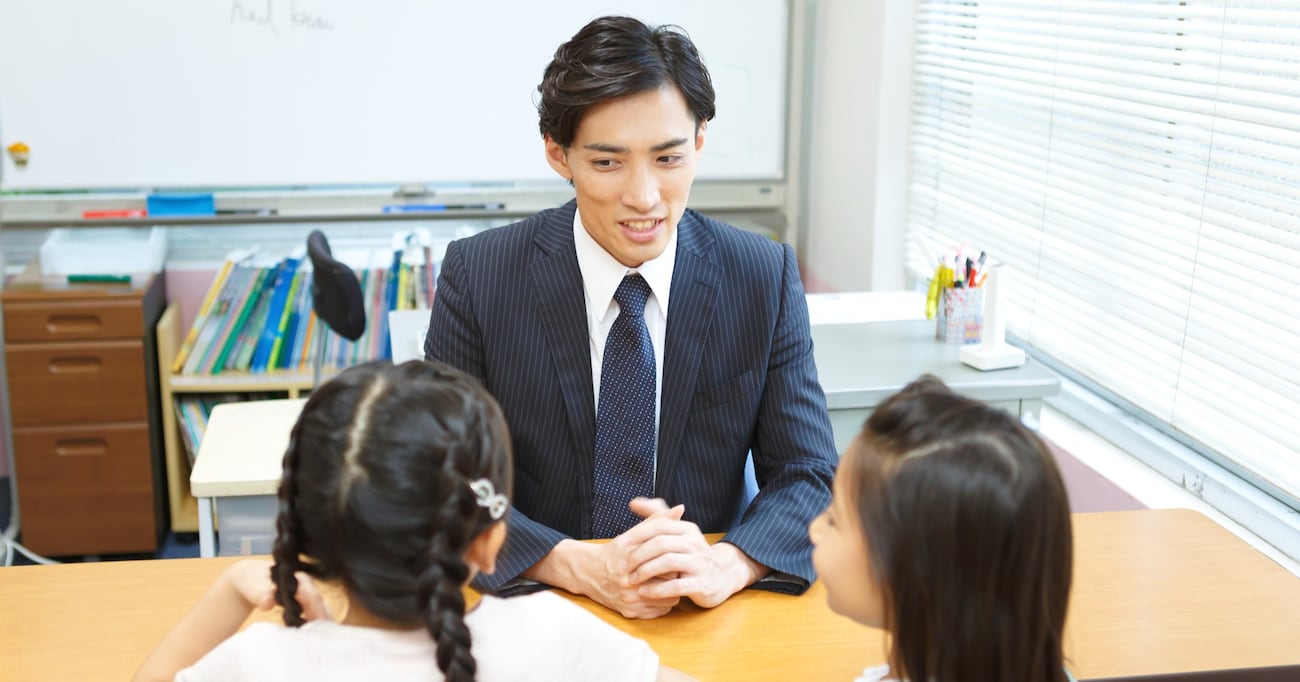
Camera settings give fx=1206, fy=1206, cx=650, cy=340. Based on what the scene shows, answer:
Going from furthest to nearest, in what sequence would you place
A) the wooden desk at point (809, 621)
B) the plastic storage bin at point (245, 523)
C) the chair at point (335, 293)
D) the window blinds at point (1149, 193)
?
the chair at point (335, 293) < the plastic storage bin at point (245, 523) < the window blinds at point (1149, 193) < the wooden desk at point (809, 621)

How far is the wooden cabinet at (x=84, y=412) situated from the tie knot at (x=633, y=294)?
215cm

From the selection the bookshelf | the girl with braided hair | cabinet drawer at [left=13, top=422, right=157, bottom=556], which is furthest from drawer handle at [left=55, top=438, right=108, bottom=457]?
the girl with braided hair

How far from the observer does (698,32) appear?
3680 millimetres

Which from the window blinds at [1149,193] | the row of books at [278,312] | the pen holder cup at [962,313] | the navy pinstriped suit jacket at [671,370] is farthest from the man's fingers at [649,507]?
the row of books at [278,312]

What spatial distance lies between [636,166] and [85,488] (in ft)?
8.35

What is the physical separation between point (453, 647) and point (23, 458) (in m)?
2.90

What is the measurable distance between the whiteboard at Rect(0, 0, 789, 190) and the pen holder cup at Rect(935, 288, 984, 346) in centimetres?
132

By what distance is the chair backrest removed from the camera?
2965 mm

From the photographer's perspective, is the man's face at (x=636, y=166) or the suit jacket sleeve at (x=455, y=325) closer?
the man's face at (x=636, y=166)

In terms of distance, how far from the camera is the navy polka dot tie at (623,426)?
167cm

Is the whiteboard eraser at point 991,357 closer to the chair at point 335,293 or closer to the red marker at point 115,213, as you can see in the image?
the chair at point 335,293

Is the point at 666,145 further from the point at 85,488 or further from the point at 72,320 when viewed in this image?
the point at 85,488

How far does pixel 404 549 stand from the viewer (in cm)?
103

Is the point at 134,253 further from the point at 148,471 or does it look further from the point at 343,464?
the point at 343,464
